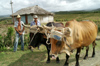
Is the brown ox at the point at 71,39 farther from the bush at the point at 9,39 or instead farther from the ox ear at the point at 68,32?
the bush at the point at 9,39

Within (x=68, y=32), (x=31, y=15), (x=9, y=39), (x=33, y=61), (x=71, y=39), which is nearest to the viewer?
(x=68, y=32)

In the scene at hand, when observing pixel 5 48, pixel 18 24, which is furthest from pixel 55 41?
pixel 5 48

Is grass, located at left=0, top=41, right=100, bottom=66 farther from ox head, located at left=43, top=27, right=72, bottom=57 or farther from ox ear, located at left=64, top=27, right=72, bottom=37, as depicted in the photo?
ox ear, located at left=64, top=27, right=72, bottom=37

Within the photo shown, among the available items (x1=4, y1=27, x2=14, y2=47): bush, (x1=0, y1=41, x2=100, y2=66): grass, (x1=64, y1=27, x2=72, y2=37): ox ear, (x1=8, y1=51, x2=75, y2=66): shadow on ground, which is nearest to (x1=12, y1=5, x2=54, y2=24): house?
(x1=4, y1=27, x2=14, y2=47): bush

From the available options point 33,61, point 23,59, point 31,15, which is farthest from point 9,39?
point 31,15

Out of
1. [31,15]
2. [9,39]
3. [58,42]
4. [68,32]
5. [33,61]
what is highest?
[31,15]

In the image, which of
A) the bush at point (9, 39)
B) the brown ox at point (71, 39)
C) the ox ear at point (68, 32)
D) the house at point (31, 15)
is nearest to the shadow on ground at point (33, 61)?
the brown ox at point (71, 39)

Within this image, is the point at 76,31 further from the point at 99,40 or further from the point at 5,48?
the point at 99,40

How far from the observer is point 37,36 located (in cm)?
408

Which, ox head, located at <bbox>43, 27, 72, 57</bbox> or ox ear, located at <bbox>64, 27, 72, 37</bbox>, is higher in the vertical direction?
ox ear, located at <bbox>64, 27, 72, 37</bbox>

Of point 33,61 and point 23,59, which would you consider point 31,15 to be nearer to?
point 23,59

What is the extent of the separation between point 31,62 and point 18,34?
6.92 feet

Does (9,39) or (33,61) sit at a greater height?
(9,39)

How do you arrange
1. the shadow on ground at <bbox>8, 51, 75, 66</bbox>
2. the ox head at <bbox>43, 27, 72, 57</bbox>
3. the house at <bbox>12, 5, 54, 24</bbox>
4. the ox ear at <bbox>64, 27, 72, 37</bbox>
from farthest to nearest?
1. the house at <bbox>12, 5, 54, 24</bbox>
2. the shadow on ground at <bbox>8, 51, 75, 66</bbox>
3. the ox head at <bbox>43, 27, 72, 57</bbox>
4. the ox ear at <bbox>64, 27, 72, 37</bbox>
